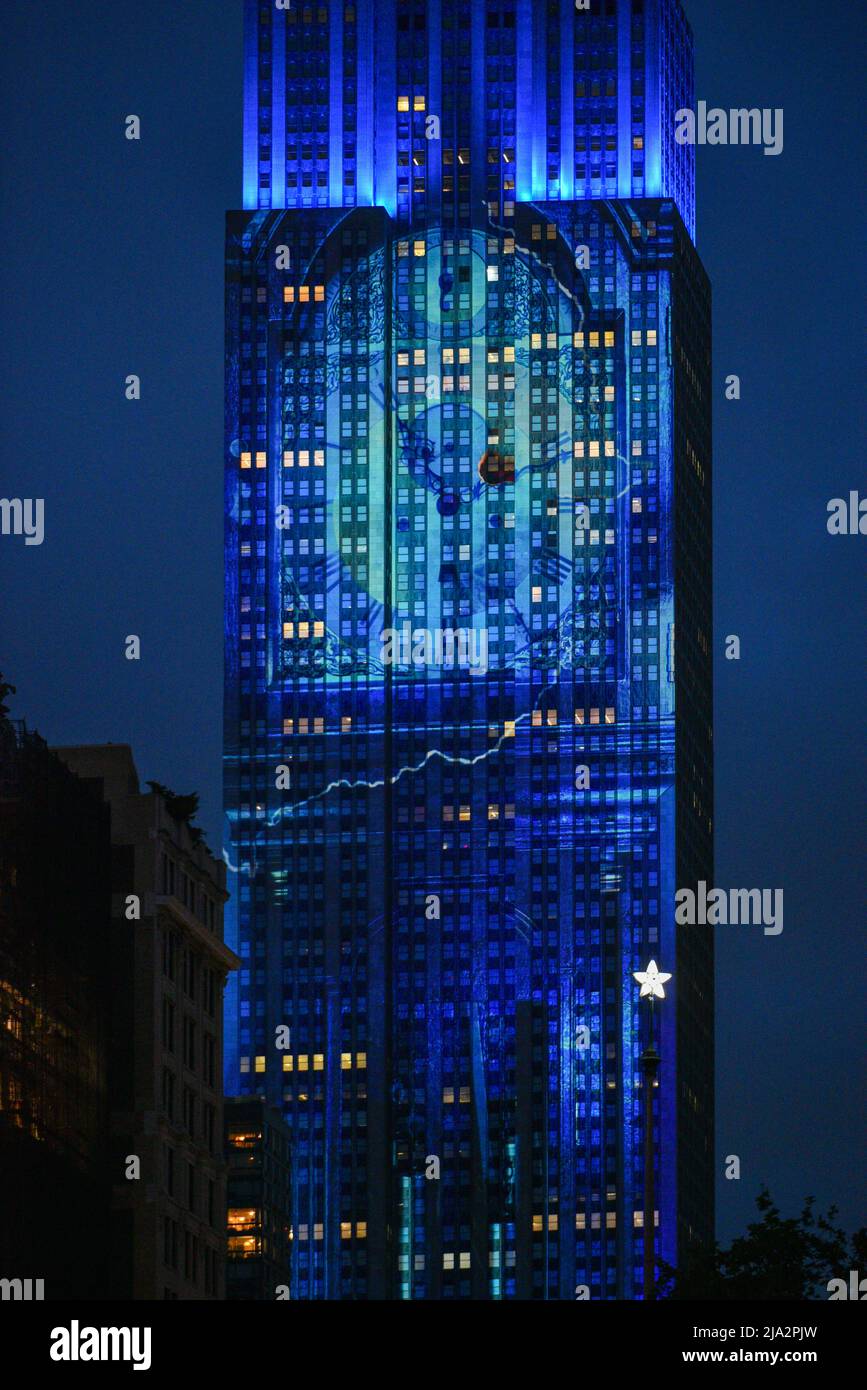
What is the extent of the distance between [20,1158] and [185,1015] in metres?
29.7

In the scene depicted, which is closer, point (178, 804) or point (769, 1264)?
point (769, 1264)

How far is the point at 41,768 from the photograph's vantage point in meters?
131

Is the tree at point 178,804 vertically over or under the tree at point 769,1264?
over

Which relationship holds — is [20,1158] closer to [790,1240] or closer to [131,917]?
[131,917]

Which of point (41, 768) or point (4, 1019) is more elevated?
point (41, 768)

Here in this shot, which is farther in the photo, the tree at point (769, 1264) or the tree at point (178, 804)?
the tree at point (178, 804)

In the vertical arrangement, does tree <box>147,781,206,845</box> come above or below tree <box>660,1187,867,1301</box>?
above

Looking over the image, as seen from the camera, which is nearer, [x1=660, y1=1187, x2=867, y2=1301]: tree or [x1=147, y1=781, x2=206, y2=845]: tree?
[x1=660, y1=1187, x2=867, y2=1301]: tree

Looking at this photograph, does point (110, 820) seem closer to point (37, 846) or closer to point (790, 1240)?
point (37, 846)
